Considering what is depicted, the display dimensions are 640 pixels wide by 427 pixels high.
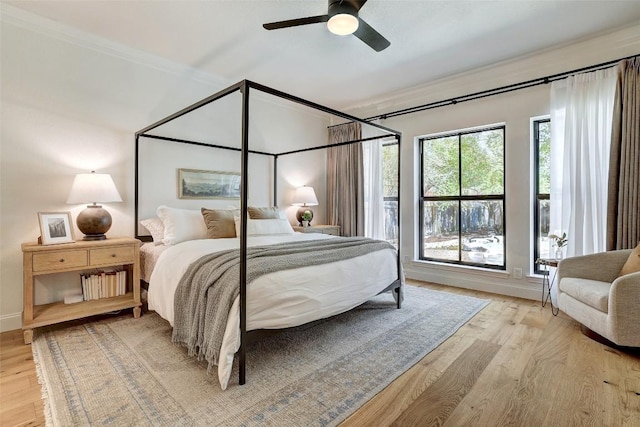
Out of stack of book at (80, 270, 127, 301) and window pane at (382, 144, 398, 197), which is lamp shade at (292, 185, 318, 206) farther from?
stack of book at (80, 270, 127, 301)

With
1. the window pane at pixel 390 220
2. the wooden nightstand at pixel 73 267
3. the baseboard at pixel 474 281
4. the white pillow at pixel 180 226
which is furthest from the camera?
the window pane at pixel 390 220

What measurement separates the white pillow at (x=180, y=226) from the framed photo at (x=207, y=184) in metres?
0.60

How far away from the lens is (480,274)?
3896 mm

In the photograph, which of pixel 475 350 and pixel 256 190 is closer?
pixel 475 350

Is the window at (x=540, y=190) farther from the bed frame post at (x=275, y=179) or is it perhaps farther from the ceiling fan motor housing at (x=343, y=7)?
the bed frame post at (x=275, y=179)

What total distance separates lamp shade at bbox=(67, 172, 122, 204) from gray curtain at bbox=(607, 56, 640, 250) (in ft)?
15.1

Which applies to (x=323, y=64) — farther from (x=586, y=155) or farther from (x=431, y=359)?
(x=431, y=359)

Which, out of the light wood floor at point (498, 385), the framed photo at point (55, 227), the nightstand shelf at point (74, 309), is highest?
the framed photo at point (55, 227)

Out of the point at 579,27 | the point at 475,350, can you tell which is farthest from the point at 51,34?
the point at 579,27

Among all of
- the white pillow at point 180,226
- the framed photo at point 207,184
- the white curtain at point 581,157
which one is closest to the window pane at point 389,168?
the white curtain at point 581,157

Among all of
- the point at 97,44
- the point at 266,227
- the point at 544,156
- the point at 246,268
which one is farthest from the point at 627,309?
the point at 97,44

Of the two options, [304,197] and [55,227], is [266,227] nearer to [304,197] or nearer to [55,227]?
[304,197]

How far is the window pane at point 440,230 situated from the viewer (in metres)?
4.27

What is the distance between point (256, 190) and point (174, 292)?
252 centimetres
